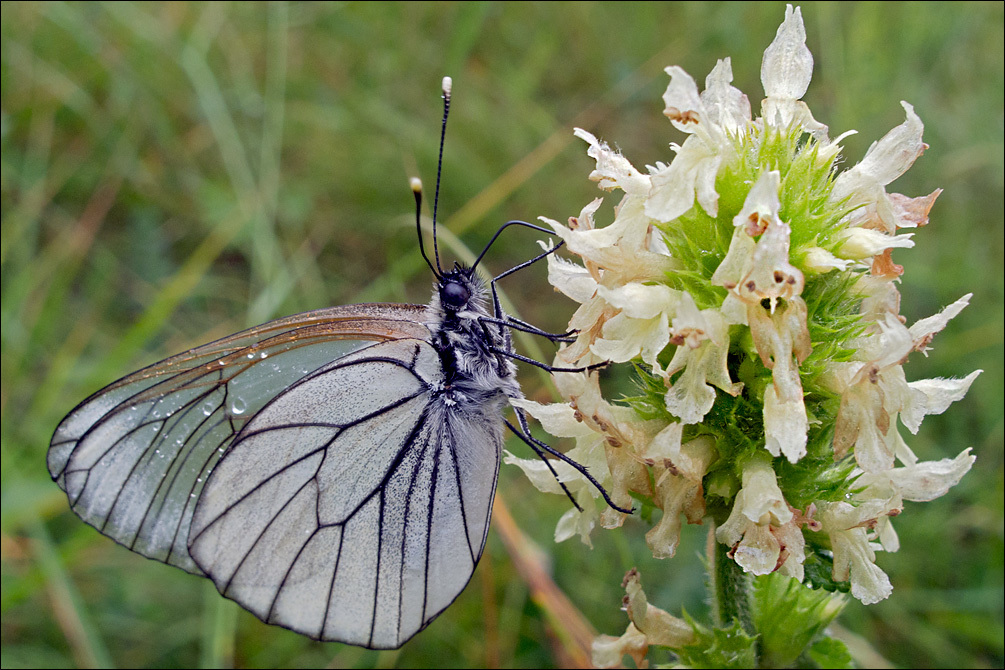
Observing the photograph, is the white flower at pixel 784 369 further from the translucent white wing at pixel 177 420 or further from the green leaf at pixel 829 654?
the translucent white wing at pixel 177 420

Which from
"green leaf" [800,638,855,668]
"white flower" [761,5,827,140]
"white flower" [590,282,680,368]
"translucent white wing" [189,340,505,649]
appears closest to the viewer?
"white flower" [590,282,680,368]

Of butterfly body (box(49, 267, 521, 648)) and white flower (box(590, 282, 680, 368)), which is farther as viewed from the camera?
butterfly body (box(49, 267, 521, 648))

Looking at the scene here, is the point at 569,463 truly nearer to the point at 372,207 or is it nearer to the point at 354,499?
the point at 354,499

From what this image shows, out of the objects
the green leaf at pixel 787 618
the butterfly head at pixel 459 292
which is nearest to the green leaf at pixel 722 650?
the green leaf at pixel 787 618

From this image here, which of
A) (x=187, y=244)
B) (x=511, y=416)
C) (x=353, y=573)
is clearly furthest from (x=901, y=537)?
(x=187, y=244)

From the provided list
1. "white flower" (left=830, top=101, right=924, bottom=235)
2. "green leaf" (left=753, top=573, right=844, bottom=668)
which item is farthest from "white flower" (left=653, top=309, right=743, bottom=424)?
"green leaf" (left=753, top=573, right=844, bottom=668)

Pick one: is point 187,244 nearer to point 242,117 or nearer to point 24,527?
point 242,117

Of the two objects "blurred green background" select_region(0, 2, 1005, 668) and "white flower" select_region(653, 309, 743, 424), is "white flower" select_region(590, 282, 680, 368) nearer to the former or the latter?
"white flower" select_region(653, 309, 743, 424)
